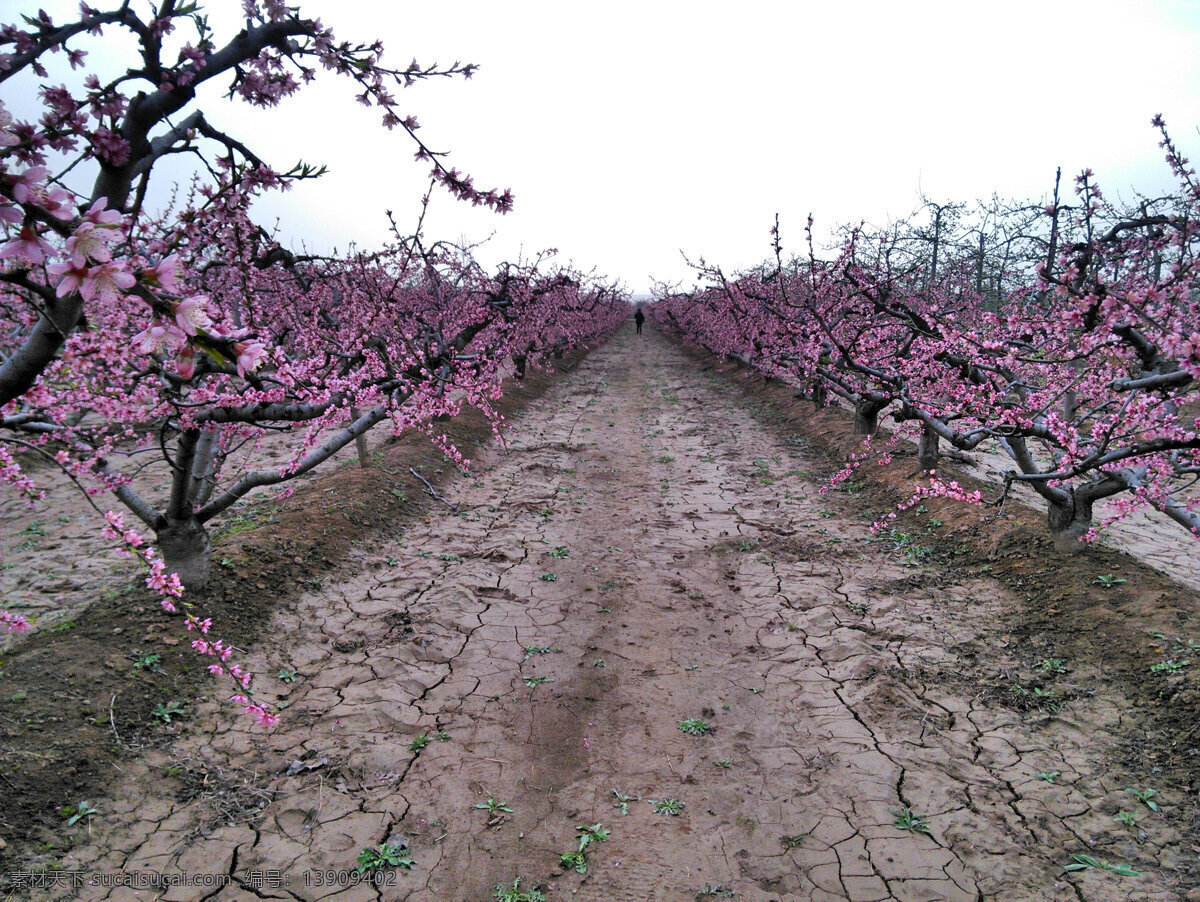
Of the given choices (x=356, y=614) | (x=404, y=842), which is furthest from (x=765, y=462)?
(x=404, y=842)

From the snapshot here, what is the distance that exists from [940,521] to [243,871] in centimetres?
734

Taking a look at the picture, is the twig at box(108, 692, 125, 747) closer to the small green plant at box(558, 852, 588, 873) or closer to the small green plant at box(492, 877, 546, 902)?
the small green plant at box(492, 877, 546, 902)

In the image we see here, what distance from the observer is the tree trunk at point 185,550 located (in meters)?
4.89

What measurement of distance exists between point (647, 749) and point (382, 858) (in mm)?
1585

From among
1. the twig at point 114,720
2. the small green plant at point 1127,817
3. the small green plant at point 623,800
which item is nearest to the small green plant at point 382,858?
the small green plant at point 623,800

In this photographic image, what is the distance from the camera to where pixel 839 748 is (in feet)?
12.4

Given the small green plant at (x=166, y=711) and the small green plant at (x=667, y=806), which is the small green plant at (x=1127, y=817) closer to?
the small green plant at (x=667, y=806)

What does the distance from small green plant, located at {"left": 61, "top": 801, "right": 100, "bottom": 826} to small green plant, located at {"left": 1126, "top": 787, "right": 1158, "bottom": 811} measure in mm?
5518

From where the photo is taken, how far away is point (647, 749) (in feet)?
12.3

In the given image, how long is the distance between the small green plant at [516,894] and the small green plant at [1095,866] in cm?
252

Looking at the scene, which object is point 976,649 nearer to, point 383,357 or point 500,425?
point 383,357

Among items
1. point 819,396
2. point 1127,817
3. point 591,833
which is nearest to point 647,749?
point 591,833

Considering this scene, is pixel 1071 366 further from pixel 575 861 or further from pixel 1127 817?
pixel 575 861

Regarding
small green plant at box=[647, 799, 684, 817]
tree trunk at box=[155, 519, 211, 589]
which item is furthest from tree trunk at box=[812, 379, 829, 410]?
tree trunk at box=[155, 519, 211, 589]
